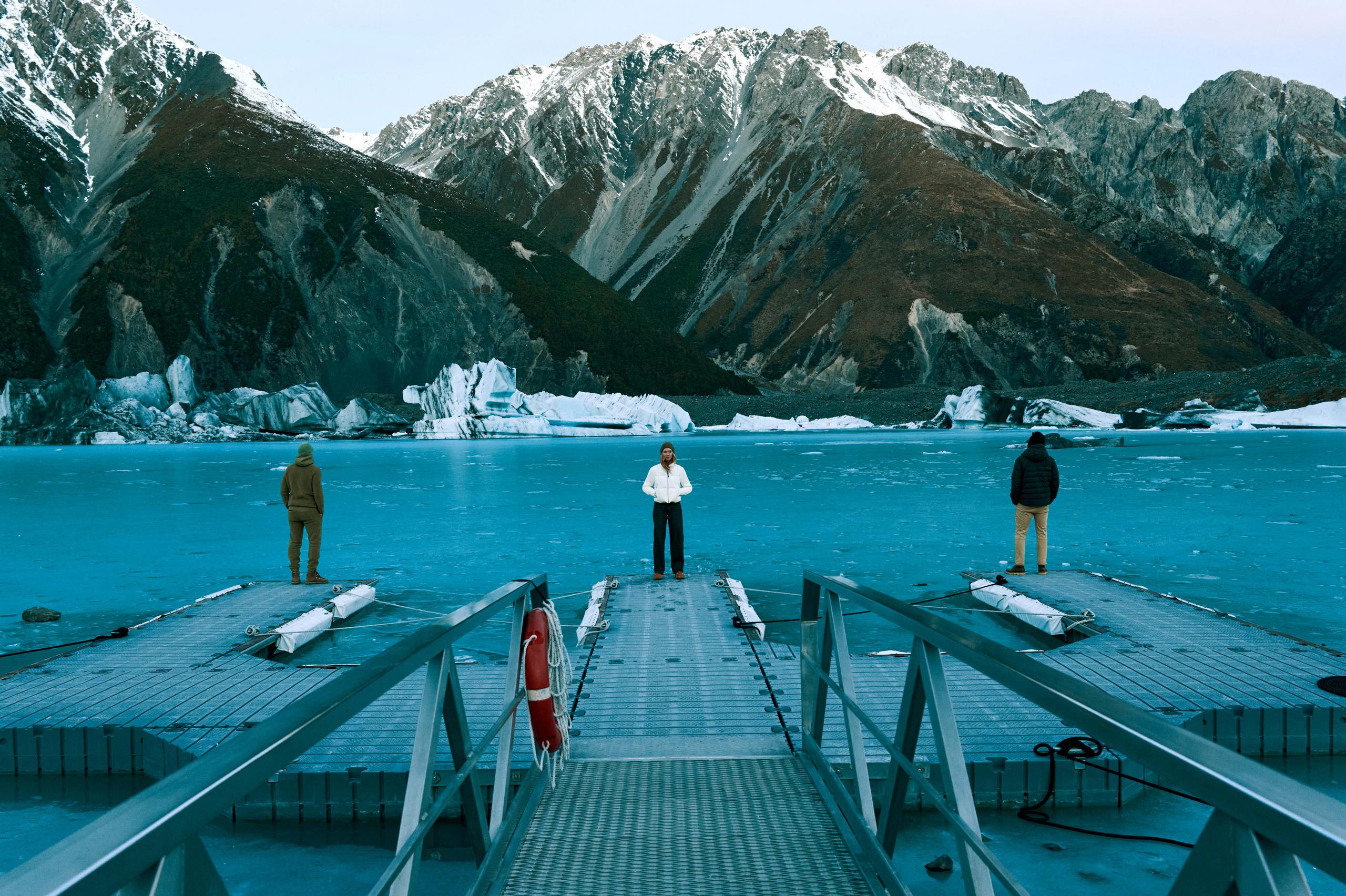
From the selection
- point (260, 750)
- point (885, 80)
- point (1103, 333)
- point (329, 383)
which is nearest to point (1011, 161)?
point (885, 80)

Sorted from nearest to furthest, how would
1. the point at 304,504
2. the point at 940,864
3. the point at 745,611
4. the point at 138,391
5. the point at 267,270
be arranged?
the point at 940,864 < the point at 745,611 < the point at 304,504 < the point at 138,391 < the point at 267,270

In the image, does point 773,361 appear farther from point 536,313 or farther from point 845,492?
point 845,492

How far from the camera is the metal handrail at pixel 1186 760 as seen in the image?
1.33 meters

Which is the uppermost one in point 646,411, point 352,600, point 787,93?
point 787,93

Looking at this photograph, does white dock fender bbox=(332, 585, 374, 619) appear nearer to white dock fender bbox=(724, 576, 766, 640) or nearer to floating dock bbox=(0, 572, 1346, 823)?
floating dock bbox=(0, 572, 1346, 823)

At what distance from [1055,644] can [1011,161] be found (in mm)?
144762

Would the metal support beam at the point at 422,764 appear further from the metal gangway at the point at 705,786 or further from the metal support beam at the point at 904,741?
the metal support beam at the point at 904,741

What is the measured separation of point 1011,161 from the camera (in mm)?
140750

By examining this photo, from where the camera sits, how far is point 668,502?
12.5 metres

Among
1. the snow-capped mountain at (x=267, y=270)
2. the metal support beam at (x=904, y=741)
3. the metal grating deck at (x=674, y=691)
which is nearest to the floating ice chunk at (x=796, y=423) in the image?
the snow-capped mountain at (x=267, y=270)

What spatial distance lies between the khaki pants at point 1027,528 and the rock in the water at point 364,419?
7169 centimetres

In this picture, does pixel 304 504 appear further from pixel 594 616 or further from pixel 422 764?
pixel 422 764

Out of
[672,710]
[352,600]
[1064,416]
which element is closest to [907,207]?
[1064,416]

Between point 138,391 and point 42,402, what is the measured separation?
626 centimetres
